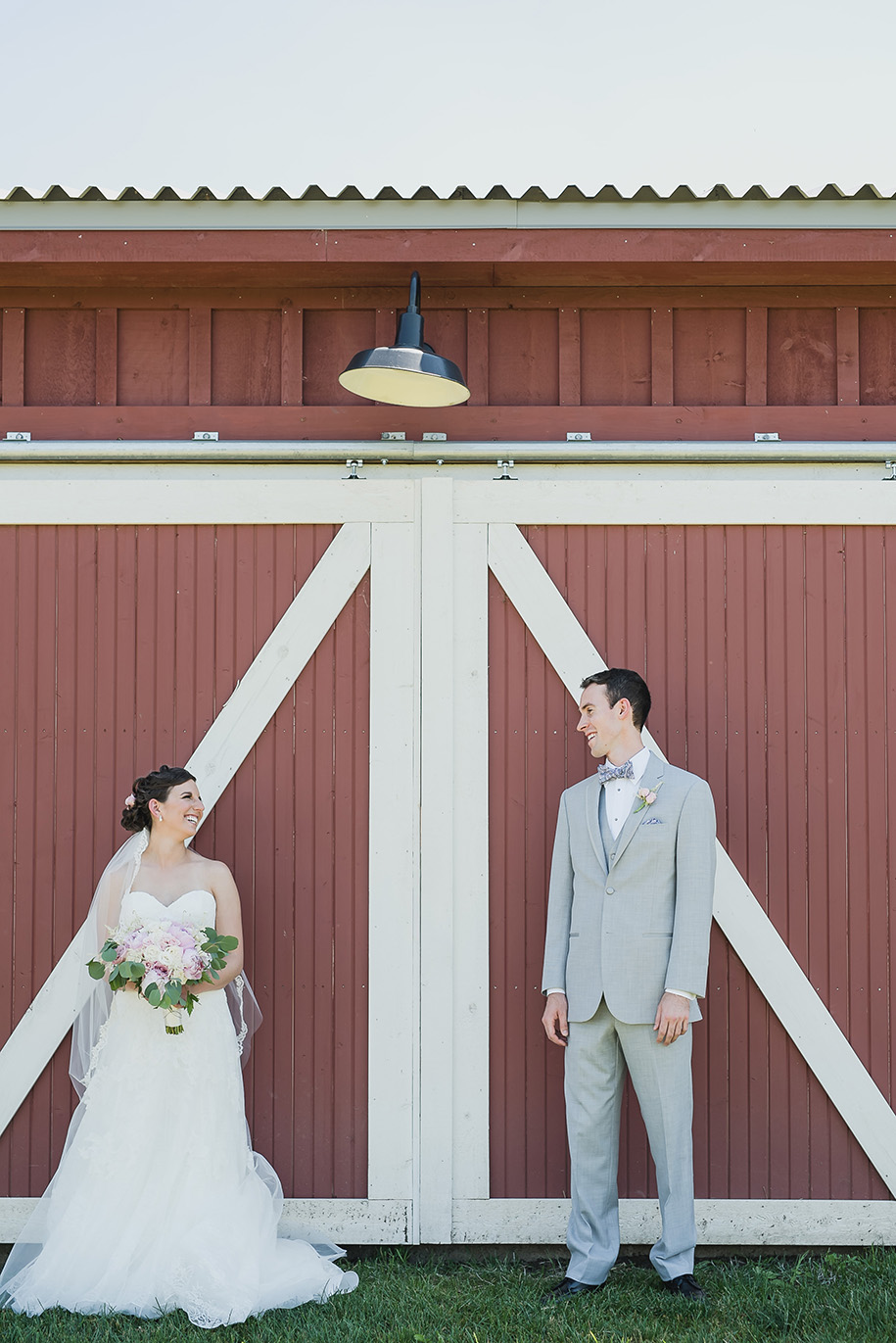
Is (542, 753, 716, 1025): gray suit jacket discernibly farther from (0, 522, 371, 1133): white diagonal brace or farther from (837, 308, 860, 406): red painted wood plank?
(837, 308, 860, 406): red painted wood plank

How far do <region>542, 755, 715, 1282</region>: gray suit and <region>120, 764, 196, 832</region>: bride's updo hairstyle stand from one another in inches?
61.2

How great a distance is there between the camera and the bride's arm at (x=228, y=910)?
412 centimetres

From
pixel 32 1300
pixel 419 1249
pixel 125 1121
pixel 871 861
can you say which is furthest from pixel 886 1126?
pixel 32 1300

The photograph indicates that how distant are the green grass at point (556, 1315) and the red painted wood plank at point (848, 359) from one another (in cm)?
344

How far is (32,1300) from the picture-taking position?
149 inches

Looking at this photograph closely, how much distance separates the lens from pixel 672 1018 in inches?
148

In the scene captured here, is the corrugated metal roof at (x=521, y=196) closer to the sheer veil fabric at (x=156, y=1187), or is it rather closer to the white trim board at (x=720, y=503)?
the white trim board at (x=720, y=503)

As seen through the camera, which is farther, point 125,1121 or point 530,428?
point 530,428

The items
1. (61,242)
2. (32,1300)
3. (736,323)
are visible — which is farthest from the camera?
(736,323)

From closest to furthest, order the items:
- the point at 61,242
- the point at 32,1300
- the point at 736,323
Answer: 1. the point at 32,1300
2. the point at 61,242
3. the point at 736,323

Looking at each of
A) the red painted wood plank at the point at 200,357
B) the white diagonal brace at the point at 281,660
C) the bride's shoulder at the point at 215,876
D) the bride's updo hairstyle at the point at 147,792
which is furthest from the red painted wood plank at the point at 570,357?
the bride's shoulder at the point at 215,876

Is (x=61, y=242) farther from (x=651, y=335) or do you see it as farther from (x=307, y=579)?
(x=651, y=335)

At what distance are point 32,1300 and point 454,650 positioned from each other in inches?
110

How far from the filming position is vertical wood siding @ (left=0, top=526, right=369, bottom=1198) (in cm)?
448
